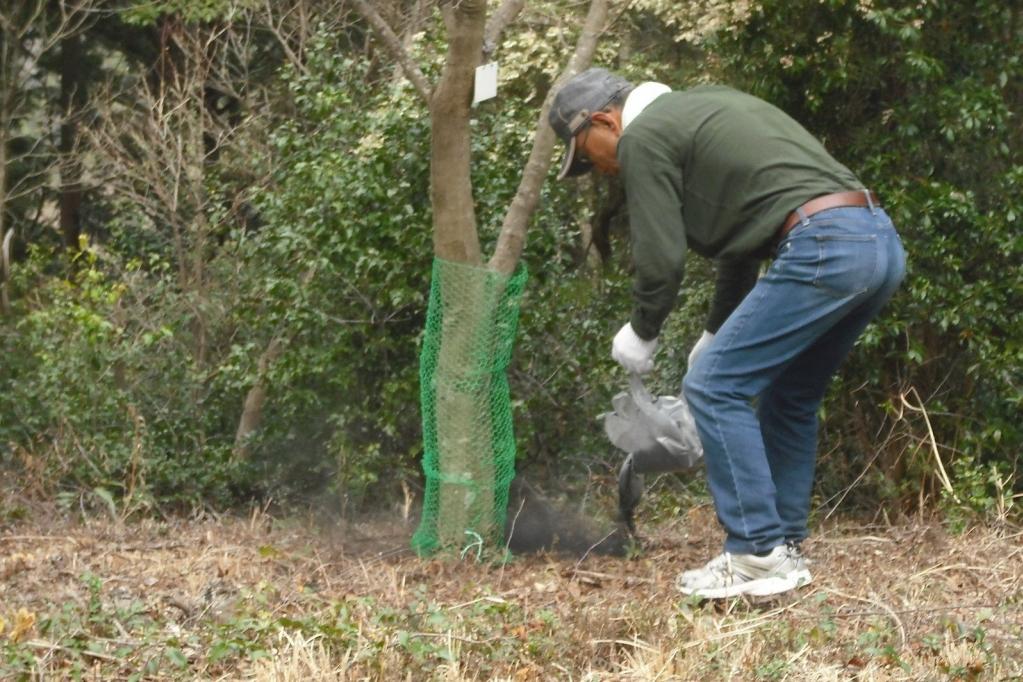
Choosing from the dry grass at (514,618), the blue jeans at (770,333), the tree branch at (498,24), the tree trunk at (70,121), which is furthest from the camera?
the tree trunk at (70,121)

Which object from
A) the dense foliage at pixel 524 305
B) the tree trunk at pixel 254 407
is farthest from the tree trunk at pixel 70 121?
the tree trunk at pixel 254 407

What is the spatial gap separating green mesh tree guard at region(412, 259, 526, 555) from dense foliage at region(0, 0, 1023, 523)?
1.22 m

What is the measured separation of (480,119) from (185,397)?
4.09 metres

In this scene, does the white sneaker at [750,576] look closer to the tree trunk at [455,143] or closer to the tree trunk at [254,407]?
the tree trunk at [455,143]

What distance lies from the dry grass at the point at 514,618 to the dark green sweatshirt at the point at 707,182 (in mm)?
1066

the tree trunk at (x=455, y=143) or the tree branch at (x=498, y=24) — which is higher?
the tree branch at (x=498, y=24)

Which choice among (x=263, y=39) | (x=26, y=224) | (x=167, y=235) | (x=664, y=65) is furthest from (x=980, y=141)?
(x=26, y=224)

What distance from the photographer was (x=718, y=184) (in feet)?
15.3

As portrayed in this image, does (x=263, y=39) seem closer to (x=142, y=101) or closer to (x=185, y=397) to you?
(x=142, y=101)

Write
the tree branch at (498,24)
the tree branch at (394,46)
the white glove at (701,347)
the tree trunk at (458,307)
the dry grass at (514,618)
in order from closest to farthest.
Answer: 1. the dry grass at (514,618)
2. the white glove at (701,347)
3. the tree trunk at (458,307)
4. the tree branch at (394,46)
5. the tree branch at (498,24)

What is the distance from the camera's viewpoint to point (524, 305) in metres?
7.90

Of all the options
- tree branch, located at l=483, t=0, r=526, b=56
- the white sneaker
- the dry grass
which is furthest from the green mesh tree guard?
the white sneaker

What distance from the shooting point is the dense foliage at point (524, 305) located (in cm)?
691

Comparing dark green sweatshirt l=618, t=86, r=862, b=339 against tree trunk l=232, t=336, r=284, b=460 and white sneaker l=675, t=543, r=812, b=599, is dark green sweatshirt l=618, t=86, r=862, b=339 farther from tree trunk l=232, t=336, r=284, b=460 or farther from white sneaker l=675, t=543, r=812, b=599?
tree trunk l=232, t=336, r=284, b=460
